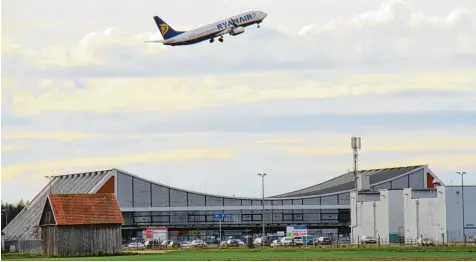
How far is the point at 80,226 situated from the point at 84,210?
1.86m

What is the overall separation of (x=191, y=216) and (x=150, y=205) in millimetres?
8820

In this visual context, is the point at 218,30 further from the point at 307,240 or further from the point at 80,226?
the point at 80,226

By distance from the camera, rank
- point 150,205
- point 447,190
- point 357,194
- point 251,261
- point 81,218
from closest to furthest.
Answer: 1. point 251,261
2. point 81,218
3. point 447,190
4. point 357,194
5. point 150,205

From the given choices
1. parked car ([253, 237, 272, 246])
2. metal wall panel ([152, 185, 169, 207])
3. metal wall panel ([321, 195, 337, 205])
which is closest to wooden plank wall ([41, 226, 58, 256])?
parked car ([253, 237, 272, 246])

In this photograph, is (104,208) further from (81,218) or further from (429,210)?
(429,210)

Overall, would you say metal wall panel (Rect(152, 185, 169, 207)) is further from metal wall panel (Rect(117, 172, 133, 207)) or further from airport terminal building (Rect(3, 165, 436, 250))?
metal wall panel (Rect(117, 172, 133, 207))

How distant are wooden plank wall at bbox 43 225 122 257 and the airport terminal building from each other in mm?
74366

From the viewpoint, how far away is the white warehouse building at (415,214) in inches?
5379

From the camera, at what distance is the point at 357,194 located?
158 meters

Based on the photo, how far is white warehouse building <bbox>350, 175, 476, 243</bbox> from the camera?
13662cm

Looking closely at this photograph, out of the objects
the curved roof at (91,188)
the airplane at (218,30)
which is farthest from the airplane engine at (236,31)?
the curved roof at (91,188)

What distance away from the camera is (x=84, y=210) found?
101 m

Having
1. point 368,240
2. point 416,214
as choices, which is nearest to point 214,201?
point 416,214

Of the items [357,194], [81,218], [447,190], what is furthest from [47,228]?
[357,194]
